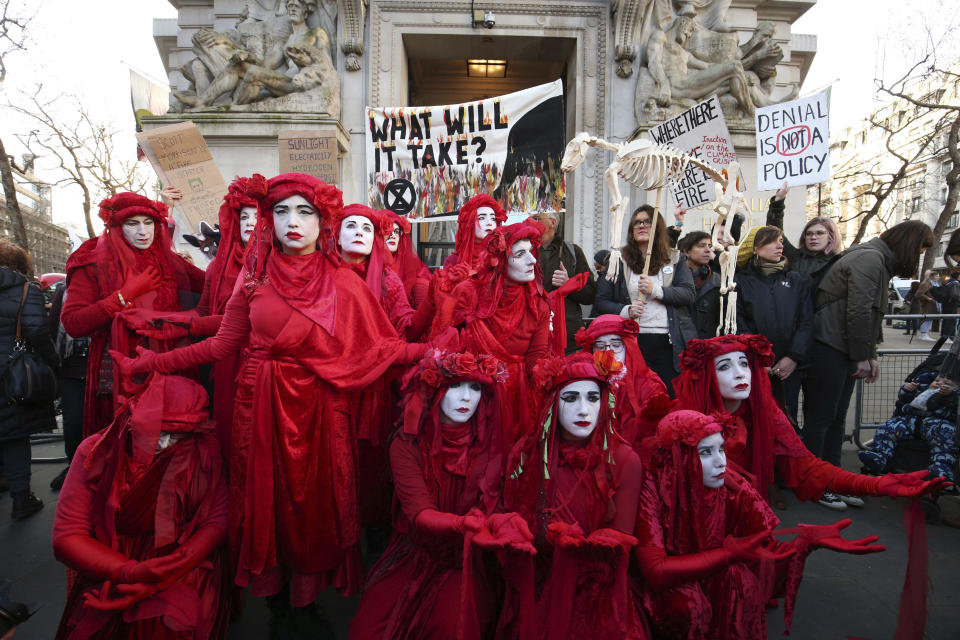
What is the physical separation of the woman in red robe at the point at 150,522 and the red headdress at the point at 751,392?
234 centimetres

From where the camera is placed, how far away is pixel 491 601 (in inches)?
Result: 90.4

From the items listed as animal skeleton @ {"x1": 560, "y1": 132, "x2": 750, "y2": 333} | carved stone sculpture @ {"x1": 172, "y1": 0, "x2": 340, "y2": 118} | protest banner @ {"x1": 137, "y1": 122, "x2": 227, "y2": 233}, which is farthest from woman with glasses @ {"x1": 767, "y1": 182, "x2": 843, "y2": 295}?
carved stone sculpture @ {"x1": 172, "y1": 0, "x2": 340, "y2": 118}

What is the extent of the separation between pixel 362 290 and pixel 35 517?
131 inches

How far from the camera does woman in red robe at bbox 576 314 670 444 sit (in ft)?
8.98

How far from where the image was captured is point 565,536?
1909 millimetres

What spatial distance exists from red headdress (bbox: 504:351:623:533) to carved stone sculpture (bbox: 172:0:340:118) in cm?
647

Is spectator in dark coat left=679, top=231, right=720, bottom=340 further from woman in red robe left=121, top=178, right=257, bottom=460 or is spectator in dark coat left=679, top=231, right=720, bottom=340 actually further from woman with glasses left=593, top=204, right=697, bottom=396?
woman in red robe left=121, top=178, right=257, bottom=460

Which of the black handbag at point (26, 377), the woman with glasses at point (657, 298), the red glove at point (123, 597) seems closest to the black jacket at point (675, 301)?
the woman with glasses at point (657, 298)

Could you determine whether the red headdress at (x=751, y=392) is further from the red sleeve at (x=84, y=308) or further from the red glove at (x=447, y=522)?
the red sleeve at (x=84, y=308)

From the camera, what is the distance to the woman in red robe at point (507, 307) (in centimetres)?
300

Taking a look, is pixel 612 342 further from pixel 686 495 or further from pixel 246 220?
pixel 246 220

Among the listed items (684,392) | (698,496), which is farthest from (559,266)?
(698,496)

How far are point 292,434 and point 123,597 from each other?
2.58 feet

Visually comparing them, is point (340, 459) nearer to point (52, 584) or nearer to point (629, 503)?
point (629, 503)
